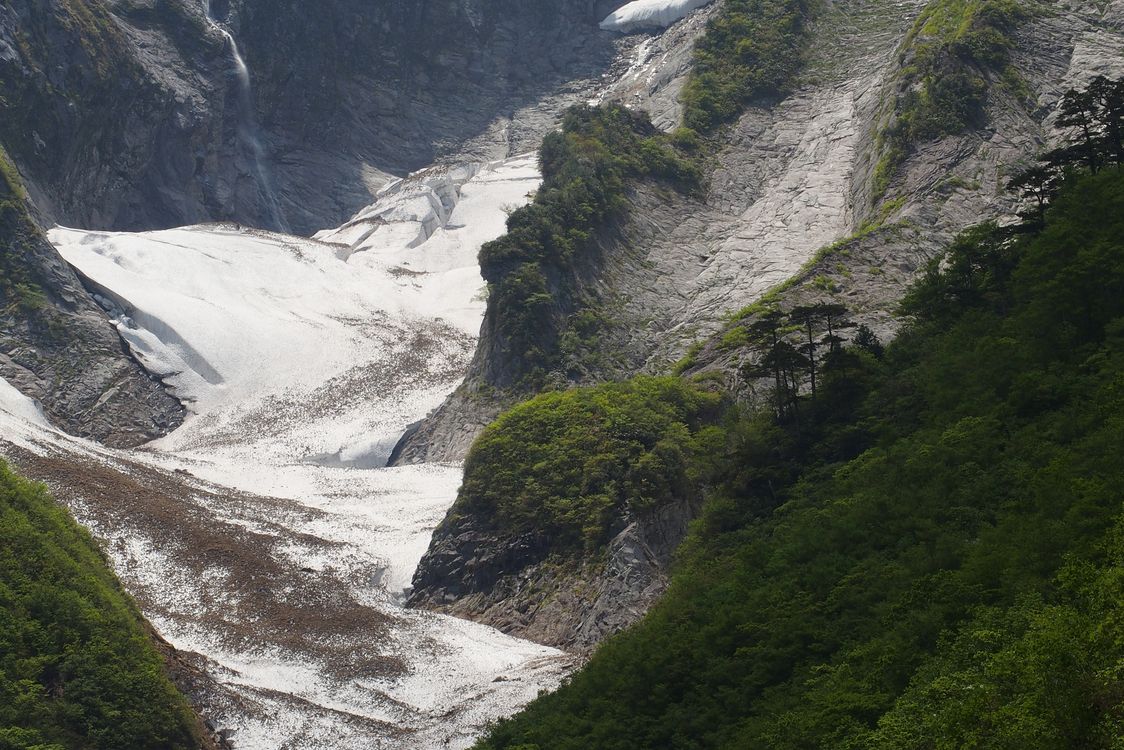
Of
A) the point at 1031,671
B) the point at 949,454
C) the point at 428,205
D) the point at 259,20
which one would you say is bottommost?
the point at 1031,671

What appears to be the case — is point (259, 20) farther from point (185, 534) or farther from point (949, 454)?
point (949, 454)

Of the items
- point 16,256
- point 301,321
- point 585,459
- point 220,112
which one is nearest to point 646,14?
point 220,112

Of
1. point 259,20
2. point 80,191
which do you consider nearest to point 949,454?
point 80,191

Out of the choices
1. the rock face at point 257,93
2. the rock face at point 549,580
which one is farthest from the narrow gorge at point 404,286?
the rock face at point 257,93

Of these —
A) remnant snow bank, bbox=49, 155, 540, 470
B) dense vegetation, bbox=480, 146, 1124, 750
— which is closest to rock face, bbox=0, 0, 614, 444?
remnant snow bank, bbox=49, 155, 540, 470

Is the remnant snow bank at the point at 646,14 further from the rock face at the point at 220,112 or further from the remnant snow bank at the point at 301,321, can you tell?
the remnant snow bank at the point at 301,321

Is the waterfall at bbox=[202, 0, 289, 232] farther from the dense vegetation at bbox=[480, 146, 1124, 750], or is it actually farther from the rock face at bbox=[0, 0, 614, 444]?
the dense vegetation at bbox=[480, 146, 1124, 750]

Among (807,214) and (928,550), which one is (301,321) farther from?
(928,550)
